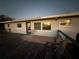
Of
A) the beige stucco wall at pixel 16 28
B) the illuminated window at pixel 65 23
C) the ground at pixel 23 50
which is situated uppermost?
the illuminated window at pixel 65 23

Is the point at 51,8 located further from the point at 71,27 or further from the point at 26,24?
the point at 71,27

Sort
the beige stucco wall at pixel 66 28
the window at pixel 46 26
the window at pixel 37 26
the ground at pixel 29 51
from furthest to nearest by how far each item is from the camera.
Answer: the window at pixel 37 26
the window at pixel 46 26
the beige stucco wall at pixel 66 28
the ground at pixel 29 51

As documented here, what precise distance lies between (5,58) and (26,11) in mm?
12615

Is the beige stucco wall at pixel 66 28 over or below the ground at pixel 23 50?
over

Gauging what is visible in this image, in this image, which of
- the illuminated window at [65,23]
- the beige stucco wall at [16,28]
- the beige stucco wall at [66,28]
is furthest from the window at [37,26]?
the illuminated window at [65,23]

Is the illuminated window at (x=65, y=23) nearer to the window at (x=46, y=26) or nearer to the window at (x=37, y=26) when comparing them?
the window at (x=46, y=26)

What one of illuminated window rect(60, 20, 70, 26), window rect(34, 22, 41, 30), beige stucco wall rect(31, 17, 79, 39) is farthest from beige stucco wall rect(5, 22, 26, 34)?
illuminated window rect(60, 20, 70, 26)

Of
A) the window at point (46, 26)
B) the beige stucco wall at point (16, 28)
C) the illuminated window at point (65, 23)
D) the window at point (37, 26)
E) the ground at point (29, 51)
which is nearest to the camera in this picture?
the ground at point (29, 51)

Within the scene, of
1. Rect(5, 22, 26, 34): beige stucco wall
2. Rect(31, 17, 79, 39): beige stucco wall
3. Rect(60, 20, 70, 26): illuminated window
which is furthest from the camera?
Rect(5, 22, 26, 34): beige stucco wall

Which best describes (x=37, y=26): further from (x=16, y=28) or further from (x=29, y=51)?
(x=29, y=51)

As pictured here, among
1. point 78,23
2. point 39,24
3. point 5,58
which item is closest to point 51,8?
point 39,24

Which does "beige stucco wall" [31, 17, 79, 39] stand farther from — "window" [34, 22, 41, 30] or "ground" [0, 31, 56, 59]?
"ground" [0, 31, 56, 59]

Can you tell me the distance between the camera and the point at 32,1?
36.3 feet

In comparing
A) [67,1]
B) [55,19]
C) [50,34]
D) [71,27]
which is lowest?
[50,34]
